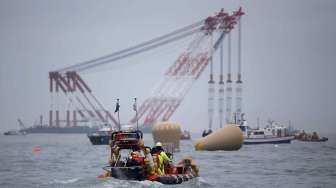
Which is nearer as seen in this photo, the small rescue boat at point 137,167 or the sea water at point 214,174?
the small rescue boat at point 137,167

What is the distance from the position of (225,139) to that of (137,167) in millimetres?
60040

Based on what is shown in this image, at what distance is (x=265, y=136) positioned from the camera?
6078 inches

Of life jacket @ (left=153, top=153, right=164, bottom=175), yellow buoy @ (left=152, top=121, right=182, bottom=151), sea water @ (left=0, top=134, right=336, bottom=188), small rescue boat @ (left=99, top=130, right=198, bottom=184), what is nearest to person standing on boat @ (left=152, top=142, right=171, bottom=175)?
life jacket @ (left=153, top=153, right=164, bottom=175)

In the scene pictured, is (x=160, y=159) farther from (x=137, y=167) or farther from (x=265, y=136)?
(x=265, y=136)

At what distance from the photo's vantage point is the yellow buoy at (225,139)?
114 meters

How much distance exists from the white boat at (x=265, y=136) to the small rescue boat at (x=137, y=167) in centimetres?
9000

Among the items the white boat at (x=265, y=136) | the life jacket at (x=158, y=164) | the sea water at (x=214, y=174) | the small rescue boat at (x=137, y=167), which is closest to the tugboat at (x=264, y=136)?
the white boat at (x=265, y=136)

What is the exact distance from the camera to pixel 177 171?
59812mm

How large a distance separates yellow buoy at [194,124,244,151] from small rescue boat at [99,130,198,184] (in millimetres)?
52091

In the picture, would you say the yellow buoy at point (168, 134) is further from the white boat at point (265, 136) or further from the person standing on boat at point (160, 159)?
the person standing on boat at point (160, 159)

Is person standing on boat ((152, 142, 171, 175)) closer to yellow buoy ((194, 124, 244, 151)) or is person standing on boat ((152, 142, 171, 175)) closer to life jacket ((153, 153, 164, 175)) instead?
life jacket ((153, 153, 164, 175))

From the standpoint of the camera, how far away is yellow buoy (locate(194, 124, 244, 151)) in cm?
11412

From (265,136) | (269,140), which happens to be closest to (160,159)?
(265,136)

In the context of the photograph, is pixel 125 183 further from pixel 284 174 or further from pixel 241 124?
pixel 241 124
